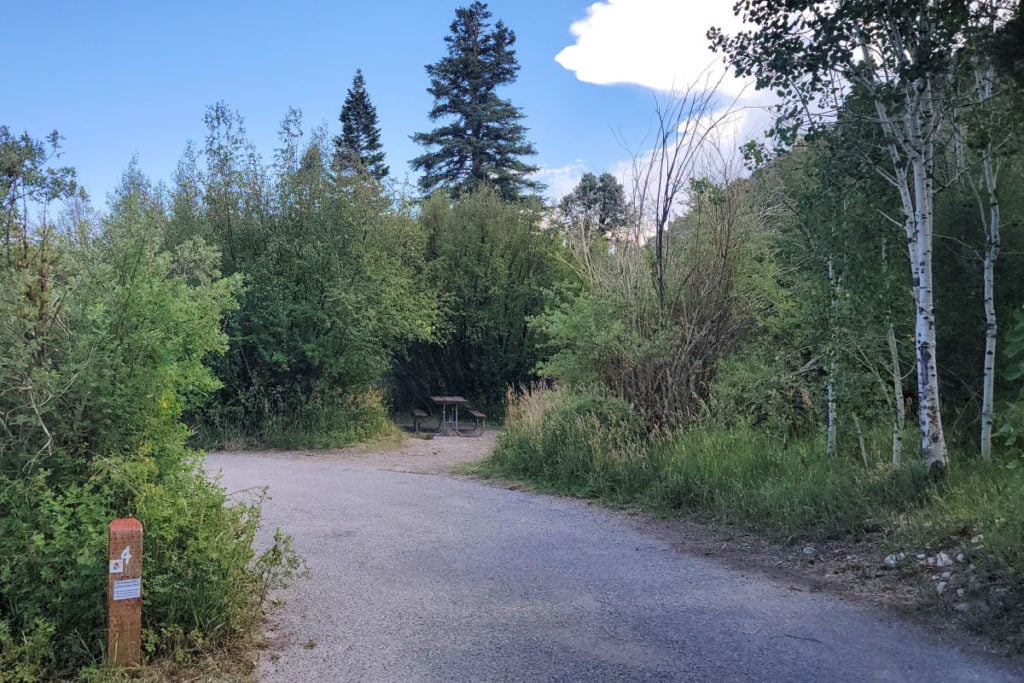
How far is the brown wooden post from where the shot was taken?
A: 363 centimetres

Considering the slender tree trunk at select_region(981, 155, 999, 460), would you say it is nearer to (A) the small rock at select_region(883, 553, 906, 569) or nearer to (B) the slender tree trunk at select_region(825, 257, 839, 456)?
(B) the slender tree trunk at select_region(825, 257, 839, 456)

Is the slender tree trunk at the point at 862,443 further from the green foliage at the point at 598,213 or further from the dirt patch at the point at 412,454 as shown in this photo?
the dirt patch at the point at 412,454

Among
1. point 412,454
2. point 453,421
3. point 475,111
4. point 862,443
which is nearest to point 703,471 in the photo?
point 862,443

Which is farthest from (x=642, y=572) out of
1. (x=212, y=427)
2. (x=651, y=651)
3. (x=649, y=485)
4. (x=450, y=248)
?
(x=450, y=248)

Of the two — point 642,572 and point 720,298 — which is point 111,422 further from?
point 720,298

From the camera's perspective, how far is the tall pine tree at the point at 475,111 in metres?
34.6

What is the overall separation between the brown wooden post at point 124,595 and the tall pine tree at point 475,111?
3172 cm

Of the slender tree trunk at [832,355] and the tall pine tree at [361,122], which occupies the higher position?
the tall pine tree at [361,122]

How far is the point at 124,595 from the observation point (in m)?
3.65

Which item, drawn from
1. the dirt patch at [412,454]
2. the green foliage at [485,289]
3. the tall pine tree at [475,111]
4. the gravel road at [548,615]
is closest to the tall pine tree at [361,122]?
the tall pine tree at [475,111]

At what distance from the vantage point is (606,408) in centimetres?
Result: 998

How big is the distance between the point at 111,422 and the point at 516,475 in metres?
6.50

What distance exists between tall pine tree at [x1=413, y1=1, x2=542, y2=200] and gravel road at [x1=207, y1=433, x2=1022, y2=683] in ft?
93.5

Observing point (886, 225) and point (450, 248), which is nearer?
point (886, 225)
